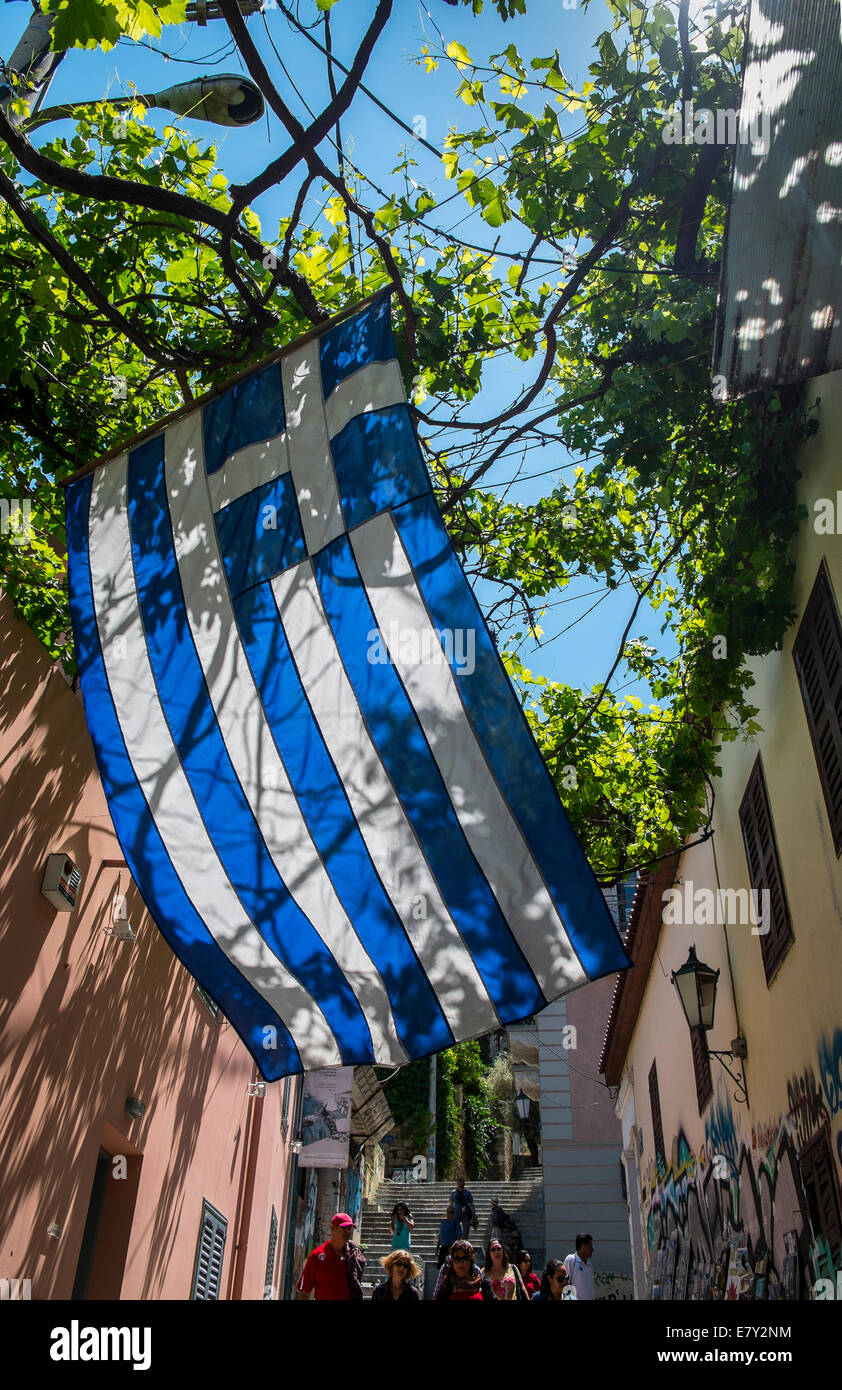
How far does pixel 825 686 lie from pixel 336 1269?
5153 millimetres

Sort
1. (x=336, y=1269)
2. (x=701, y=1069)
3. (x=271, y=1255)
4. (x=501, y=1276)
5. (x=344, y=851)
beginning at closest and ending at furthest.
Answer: (x=344, y=851), (x=336, y=1269), (x=501, y=1276), (x=701, y=1069), (x=271, y=1255)

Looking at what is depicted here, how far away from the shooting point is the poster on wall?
16.8 m

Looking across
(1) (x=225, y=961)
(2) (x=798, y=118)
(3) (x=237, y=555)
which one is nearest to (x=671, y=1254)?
(1) (x=225, y=961)

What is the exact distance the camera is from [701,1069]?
34.3 feet

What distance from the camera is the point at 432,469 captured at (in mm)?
6887

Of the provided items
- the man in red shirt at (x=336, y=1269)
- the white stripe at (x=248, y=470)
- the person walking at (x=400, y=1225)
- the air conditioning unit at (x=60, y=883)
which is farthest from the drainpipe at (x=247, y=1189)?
the white stripe at (x=248, y=470)

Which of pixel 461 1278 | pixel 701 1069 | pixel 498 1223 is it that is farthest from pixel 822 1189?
pixel 498 1223

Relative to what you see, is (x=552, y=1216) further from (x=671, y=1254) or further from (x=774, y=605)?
(x=774, y=605)

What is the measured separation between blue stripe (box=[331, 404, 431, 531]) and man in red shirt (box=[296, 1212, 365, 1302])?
16.9ft

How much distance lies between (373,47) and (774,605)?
3998 mm

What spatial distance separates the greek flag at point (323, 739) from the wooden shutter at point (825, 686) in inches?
106

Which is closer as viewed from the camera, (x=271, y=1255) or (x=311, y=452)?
(x=311, y=452)

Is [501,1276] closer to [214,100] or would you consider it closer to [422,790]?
[422,790]

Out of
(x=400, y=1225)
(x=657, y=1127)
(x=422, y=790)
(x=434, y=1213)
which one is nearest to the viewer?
(x=422, y=790)
